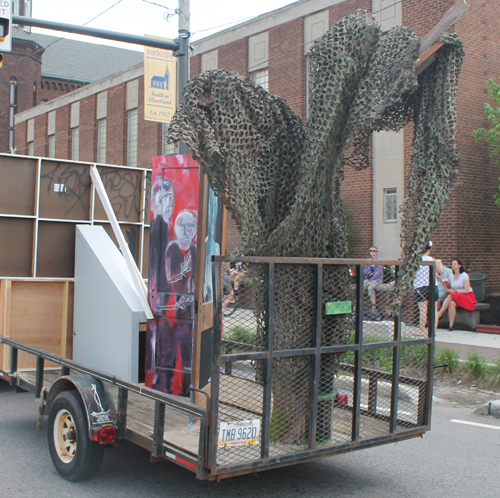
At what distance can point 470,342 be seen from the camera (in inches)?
441

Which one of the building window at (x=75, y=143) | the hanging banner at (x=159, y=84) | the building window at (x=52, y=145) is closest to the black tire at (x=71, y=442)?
the hanging banner at (x=159, y=84)

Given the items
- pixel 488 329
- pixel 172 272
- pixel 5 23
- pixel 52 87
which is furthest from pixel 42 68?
pixel 172 272

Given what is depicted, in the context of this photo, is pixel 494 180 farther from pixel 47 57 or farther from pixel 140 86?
pixel 47 57

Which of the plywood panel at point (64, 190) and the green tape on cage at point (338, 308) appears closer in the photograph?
the green tape on cage at point (338, 308)

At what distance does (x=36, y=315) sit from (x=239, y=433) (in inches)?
154

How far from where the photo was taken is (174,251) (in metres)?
5.65

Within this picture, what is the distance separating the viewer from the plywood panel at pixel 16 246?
675 cm

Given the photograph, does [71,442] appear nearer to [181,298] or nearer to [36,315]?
[181,298]

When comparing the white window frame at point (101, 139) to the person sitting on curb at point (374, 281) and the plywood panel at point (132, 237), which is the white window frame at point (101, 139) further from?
the person sitting on curb at point (374, 281)

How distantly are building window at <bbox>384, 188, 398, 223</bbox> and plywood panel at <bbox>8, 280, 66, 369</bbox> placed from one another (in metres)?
12.3

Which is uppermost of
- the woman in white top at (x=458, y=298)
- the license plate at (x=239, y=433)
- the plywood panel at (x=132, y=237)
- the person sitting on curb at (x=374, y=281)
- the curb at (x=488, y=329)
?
the plywood panel at (x=132, y=237)

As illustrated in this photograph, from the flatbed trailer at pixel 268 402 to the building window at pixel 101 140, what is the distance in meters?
26.6

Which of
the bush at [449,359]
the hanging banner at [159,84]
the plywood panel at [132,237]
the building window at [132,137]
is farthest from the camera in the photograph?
the building window at [132,137]

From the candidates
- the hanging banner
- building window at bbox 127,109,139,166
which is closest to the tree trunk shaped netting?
the hanging banner
